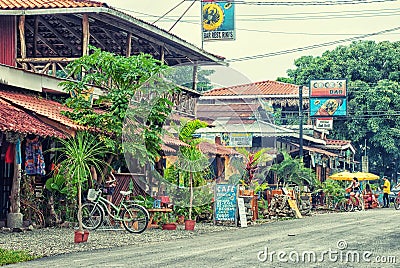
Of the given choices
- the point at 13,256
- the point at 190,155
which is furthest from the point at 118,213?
the point at 13,256

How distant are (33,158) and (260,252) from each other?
6.70 m

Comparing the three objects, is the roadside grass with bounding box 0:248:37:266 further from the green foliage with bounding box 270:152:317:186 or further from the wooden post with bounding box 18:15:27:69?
the green foliage with bounding box 270:152:317:186

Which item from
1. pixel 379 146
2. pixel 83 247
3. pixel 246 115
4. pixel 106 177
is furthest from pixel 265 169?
pixel 379 146

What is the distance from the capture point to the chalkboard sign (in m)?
20.5

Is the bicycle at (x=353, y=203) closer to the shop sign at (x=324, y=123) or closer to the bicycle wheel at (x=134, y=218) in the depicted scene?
the shop sign at (x=324, y=123)

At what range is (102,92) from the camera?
2023 cm

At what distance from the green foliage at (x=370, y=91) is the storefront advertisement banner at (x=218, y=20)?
58.8ft

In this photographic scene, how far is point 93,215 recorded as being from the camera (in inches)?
677

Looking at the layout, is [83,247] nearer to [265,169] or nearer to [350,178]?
[265,169]

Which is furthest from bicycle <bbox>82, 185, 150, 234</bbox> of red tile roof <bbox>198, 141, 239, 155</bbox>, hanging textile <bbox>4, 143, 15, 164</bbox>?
red tile roof <bbox>198, 141, 239, 155</bbox>

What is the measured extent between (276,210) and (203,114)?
13.4 feet

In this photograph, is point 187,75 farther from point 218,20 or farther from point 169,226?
point 169,226

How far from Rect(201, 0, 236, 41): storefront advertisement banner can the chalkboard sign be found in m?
7.23

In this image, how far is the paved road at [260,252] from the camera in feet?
36.5
